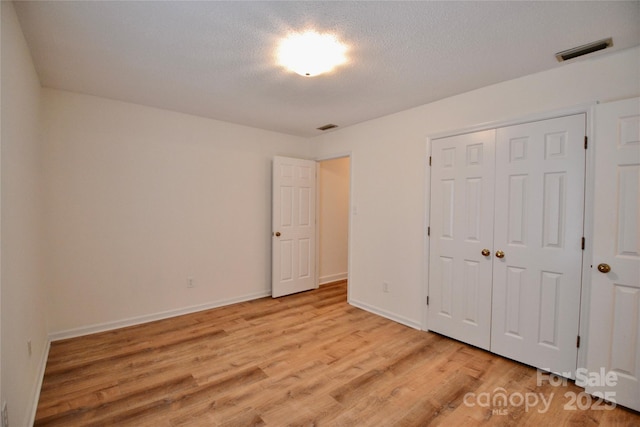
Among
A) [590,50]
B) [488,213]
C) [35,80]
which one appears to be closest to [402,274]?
[488,213]

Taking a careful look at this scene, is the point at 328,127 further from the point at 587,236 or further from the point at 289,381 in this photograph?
the point at 289,381

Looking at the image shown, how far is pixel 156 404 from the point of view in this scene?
196 centimetres

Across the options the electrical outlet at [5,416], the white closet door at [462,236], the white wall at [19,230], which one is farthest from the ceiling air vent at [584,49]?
the electrical outlet at [5,416]

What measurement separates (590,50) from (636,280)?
1.60m

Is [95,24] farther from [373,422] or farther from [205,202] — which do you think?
[373,422]

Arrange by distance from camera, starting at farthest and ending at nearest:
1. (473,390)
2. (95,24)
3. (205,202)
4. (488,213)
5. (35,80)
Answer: (205,202) → (488,213) → (35,80) → (473,390) → (95,24)

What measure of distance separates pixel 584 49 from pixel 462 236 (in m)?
1.67

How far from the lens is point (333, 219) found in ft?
17.1

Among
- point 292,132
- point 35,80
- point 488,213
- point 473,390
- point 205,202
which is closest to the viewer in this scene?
point 473,390

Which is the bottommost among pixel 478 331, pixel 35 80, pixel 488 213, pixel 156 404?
pixel 156 404

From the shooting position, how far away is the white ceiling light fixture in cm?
192

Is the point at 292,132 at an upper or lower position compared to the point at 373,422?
upper

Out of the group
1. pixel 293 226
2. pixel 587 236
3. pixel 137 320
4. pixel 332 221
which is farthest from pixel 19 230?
pixel 332 221

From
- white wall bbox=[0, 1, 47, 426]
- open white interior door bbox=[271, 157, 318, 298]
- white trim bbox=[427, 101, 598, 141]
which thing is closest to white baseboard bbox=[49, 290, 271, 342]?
white wall bbox=[0, 1, 47, 426]
